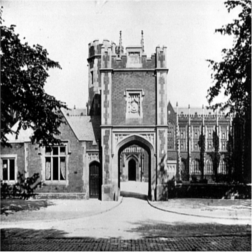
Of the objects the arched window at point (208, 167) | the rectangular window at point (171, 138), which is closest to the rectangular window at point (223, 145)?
the arched window at point (208, 167)

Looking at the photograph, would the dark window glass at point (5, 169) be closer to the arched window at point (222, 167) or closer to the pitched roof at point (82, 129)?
the pitched roof at point (82, 129)

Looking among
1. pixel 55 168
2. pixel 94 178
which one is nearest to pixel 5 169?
pixel 55 168

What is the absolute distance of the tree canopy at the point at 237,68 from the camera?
1723cm

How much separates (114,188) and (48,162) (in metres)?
5.06

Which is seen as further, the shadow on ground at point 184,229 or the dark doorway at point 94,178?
the dark doorway at point 94,178

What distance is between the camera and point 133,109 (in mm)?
24516

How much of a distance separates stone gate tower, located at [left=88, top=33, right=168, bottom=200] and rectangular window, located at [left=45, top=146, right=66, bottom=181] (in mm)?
2823

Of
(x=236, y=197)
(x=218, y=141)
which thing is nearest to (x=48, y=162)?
(x=236, y=197)

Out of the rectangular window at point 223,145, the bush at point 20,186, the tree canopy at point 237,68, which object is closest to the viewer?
the bush at point 20,186

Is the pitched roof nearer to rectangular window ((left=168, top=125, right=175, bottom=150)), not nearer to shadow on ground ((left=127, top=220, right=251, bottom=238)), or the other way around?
shadow on ground ((left=127, top=220, right=251, bottom=238))

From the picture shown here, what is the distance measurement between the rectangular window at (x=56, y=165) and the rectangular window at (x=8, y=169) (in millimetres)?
2431

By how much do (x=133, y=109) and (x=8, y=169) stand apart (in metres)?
9.93

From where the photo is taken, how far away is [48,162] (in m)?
24.4

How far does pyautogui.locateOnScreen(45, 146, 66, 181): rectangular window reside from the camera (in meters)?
24.1
